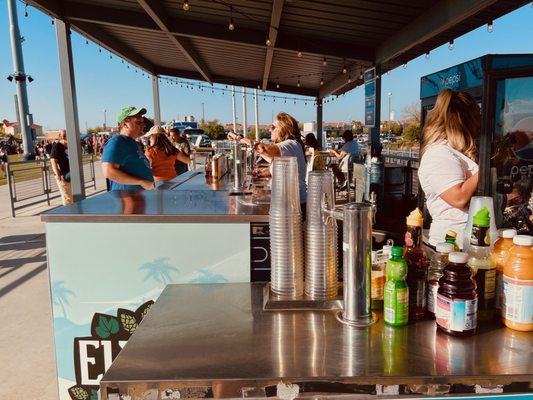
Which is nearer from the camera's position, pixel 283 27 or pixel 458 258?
pixel 458 258

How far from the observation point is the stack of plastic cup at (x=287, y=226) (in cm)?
140

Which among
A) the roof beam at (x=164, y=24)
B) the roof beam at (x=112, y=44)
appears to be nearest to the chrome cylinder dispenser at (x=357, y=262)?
the roof beam at (x=164, y=24)

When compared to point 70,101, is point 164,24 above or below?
above

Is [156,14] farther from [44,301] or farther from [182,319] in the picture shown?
[182,319]

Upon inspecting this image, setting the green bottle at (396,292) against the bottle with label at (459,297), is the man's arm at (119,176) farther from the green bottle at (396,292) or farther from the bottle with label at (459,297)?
the bottle with label at (459,297)

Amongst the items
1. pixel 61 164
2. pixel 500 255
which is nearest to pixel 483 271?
pixel 500 255

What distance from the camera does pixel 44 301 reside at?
373 cm

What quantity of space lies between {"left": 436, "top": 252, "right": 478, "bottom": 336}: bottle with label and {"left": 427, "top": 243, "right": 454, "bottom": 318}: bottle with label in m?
0.09

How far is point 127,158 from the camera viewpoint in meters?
3.21

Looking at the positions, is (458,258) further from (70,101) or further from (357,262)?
(70,101)

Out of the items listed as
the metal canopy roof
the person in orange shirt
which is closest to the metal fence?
the metal canopy roof

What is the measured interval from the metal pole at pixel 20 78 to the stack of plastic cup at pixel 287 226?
14.7 m

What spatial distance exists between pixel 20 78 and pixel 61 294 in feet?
45.9

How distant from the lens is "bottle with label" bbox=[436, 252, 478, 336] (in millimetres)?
1112
